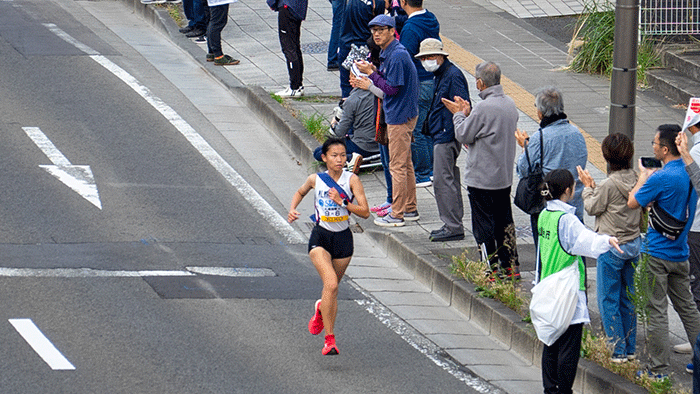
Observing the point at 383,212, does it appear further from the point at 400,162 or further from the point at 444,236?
the point at 444,236

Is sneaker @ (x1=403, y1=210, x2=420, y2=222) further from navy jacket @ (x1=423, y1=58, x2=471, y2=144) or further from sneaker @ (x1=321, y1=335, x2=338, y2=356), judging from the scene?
sneaker @ (x1=321, y1=335, x2=338, y2=356)

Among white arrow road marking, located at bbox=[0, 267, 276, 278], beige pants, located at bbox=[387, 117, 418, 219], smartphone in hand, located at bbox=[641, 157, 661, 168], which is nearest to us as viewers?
smartphone in hand, located at bbox=[641, 157, 661, 168]

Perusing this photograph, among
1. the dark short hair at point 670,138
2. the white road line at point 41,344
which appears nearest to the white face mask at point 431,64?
the dark short hair at point 670,138

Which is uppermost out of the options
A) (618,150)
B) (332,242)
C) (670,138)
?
(670,138)

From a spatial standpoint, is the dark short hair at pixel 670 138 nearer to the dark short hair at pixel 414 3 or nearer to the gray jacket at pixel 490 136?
the gray jacket at pixel 490 136

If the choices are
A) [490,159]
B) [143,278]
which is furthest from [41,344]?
[490,159]

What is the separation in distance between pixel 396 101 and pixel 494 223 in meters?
1.89

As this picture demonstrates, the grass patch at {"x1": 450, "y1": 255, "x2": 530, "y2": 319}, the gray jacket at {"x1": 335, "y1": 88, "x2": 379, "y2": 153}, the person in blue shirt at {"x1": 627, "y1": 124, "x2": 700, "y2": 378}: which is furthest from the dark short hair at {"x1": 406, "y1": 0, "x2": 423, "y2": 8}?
the person in blue shirt at {"x1": 627, "y1": 124, "x2": 700, "y2": 378}

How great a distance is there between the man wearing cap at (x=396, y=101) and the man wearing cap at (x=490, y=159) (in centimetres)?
115

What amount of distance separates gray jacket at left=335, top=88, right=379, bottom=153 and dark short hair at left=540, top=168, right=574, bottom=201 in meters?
4.47

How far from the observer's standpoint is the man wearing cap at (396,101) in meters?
10.4

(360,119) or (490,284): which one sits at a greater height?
(360,119)

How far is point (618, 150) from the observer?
7426 millimetres

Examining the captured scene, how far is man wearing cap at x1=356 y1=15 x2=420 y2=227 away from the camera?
34.2 ft
